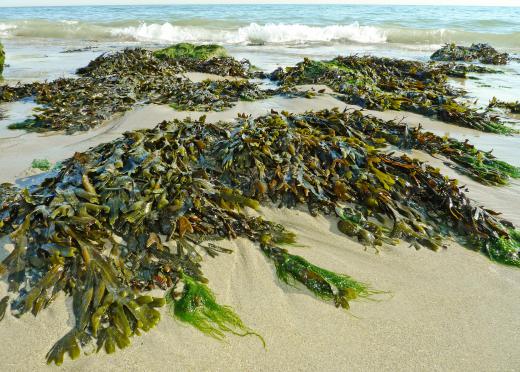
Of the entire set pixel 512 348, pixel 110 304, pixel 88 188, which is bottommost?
pixel 512 348

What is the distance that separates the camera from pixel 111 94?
19.9 ft

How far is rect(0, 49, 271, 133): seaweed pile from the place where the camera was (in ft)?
16.7

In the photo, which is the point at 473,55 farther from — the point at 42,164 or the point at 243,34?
the point at 42,164

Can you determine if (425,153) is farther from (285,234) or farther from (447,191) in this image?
(285,234)

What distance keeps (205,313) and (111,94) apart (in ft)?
16.1

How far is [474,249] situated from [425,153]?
174 centimetres

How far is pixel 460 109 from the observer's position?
560 centimetres

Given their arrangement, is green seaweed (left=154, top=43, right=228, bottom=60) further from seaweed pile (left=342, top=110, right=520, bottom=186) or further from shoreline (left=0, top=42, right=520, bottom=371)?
shoreline (left=0, top=42, right=520, bottom=371)

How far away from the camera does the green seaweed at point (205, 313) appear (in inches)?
80.4

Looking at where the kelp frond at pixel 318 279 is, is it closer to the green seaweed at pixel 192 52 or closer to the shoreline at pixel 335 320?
the shoreline at pixel 335 320

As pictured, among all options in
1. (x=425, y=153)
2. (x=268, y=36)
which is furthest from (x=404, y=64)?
(x=268, y=36)

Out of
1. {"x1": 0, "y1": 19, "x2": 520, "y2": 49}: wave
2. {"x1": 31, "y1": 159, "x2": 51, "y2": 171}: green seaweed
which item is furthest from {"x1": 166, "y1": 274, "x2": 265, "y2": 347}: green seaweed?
{"x1": 0, "y1": 19, "x2": 520, "y2": 49}: wave

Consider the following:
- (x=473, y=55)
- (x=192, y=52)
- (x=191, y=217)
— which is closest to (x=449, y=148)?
(x=191, y=217)

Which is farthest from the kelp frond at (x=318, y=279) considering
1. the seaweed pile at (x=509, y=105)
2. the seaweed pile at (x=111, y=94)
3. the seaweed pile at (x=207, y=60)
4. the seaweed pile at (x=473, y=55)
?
the seaweed pile at (x=473, y=55)
